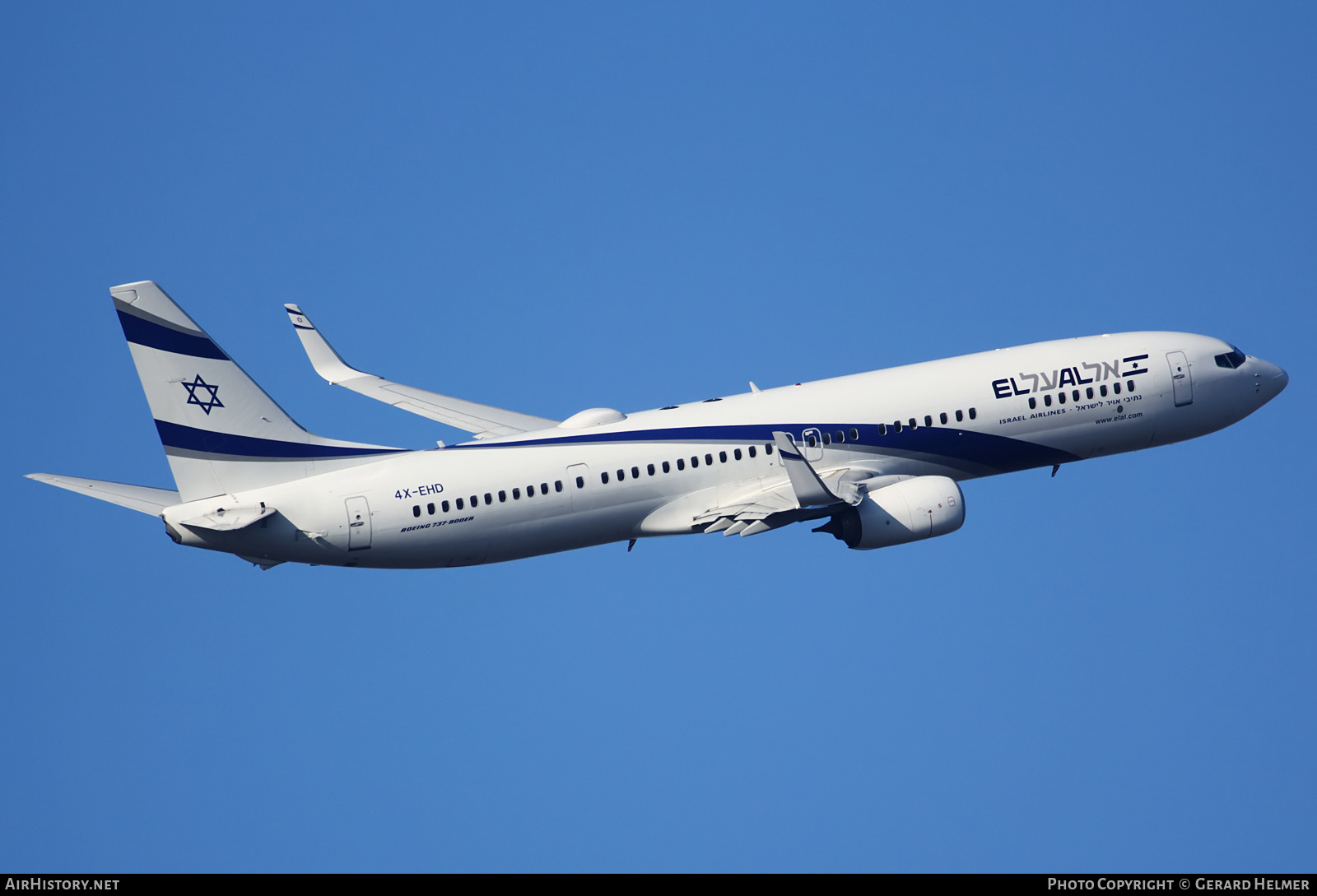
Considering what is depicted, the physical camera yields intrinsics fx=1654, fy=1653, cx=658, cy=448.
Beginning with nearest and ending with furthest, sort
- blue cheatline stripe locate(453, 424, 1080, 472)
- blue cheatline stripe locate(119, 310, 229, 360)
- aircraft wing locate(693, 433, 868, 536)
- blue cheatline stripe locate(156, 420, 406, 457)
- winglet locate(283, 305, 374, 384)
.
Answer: blue cheatline stripe locate(119, 310, 229, 360)
blue cheatline stripe locate(156, 420, 406, 457)
aircraft wing locate(693, 433, 868, 536)
blue cheatline stripe locate(453, 424, 1080, 472)
winglet locate(283, 305, 374, 384)

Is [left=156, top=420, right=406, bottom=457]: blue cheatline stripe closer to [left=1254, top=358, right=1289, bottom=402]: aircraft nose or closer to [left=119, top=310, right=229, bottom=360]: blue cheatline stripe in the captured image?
[left=119, top=310, right=229, bottom=360]: blue cheatline stripe

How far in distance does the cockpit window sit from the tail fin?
29553 mm

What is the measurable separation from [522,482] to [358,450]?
523cm

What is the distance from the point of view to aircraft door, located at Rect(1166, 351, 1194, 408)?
56625mm

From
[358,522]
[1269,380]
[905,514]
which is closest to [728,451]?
[905,514]

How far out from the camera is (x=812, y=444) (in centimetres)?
5338

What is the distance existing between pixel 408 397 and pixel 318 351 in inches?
181

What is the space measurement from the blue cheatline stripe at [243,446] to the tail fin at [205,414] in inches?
1.0

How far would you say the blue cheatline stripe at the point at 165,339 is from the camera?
47719 millimetres

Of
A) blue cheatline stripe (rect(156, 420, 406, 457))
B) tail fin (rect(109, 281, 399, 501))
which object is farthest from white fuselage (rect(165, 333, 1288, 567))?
blue cheatline stripe (rect(156, 420, 406, 457))

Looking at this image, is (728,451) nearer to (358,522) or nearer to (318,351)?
(358,522)

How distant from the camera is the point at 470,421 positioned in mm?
59625

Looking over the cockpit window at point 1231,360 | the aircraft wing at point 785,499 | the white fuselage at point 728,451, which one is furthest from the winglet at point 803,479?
the cockpit window at point 1231,360
